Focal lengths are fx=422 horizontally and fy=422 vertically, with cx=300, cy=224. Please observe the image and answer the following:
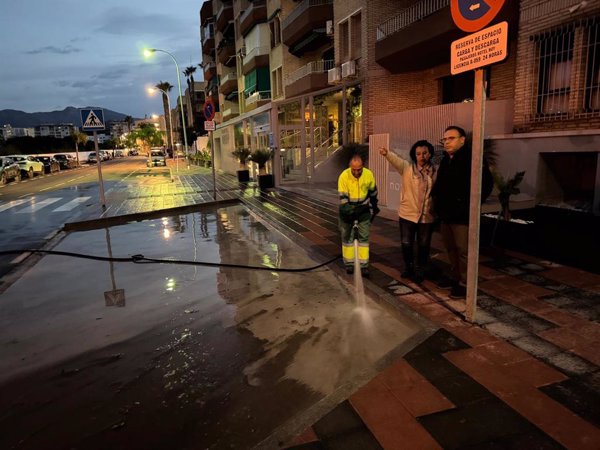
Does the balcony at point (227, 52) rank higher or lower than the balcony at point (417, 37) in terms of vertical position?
higher

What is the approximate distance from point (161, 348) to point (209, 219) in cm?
778

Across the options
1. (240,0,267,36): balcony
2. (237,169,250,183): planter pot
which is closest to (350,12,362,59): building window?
(237,169,250,183): planter pot

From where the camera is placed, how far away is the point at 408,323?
4426 mm

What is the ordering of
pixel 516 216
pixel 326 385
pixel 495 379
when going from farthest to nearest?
1. pixel 516 216
2. pixel 326 385
3. pixel 495 379

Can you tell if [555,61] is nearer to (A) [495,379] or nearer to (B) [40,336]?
(A) [495,379]

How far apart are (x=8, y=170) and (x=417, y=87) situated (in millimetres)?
25890

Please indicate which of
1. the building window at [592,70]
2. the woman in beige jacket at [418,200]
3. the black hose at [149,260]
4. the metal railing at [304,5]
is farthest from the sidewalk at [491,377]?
the metal railing at [304,5]

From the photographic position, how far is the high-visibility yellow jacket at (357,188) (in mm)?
5742

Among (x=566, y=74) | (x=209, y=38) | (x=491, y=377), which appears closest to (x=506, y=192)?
(x=491, y=377)

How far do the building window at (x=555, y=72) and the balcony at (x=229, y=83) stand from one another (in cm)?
3438

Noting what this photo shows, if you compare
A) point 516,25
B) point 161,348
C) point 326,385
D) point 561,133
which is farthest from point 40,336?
point 516,25

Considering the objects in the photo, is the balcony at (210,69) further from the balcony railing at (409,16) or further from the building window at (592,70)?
the building window at (592,70)

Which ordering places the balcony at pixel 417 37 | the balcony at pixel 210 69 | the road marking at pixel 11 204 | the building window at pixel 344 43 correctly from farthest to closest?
the balcony at pixel 210 69 → the building window at pixel 344 43 → the road marking at pixel 11 204 → the balcony at pixel 417 37

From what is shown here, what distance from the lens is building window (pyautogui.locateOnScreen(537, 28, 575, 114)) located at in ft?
31.7
